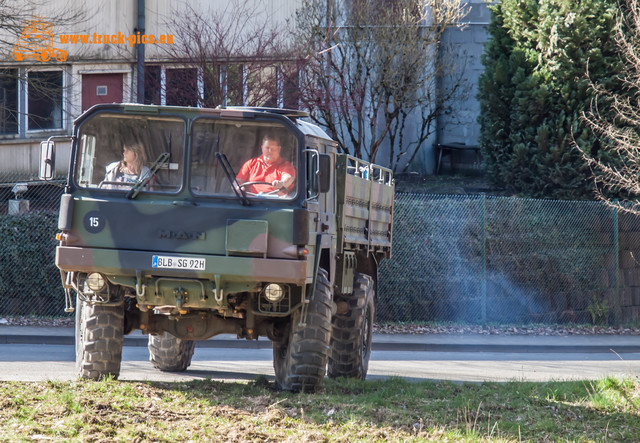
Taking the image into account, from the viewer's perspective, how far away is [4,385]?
7.63m

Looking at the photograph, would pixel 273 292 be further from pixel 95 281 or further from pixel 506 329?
pixel 506 329

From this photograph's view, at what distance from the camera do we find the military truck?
7672 millimetres

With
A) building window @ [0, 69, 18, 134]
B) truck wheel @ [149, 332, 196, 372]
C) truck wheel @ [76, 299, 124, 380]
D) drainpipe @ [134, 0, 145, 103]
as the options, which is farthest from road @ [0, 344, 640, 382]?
building window @ [0, 69, 18, 134]

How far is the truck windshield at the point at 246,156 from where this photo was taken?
26.2ft

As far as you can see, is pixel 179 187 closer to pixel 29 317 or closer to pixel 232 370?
pixel 232 370

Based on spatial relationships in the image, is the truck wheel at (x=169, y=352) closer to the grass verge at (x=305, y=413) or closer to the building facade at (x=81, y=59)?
the grass verge at (x=305, y=413)

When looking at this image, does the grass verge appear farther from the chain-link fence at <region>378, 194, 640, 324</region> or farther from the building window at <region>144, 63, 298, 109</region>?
the building window at <region>144, 63, 298, 109</region>

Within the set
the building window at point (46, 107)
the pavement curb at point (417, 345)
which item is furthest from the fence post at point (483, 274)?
the building window at point (46, 107)

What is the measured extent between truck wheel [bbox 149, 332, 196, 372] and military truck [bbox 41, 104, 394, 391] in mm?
1685

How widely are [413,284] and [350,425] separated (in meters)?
10.7

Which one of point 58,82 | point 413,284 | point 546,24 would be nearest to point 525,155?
point 546,24

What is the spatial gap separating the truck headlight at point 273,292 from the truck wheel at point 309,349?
1.14 ft

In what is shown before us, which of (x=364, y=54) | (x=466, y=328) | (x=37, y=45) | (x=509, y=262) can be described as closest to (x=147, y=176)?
(x=466, y=328)

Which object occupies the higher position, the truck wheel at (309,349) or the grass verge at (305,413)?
the truck wheel at (309,349)
